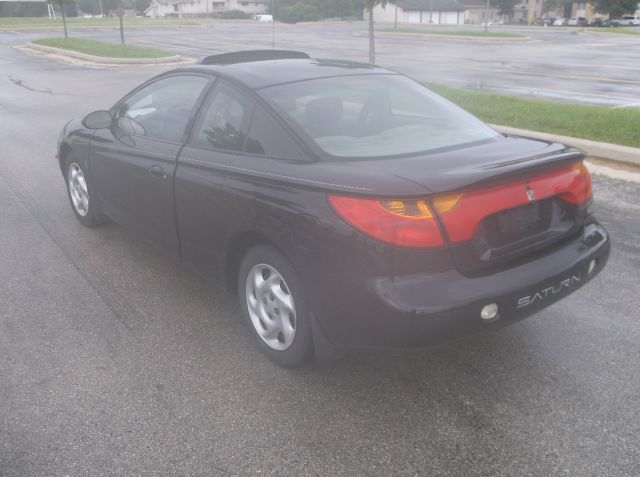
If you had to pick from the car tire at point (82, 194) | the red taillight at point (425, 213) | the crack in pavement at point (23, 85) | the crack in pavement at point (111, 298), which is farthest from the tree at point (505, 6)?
the red taillight at point (425, 213)

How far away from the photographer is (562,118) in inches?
375

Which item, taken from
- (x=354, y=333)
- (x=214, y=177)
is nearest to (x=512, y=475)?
(x=354, y=333)

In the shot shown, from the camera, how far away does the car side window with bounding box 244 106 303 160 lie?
10.6 feet

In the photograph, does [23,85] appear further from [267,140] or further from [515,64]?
[267,140]

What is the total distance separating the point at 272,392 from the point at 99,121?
106 inches

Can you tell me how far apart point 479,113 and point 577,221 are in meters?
7.38

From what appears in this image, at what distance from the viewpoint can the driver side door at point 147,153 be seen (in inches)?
159

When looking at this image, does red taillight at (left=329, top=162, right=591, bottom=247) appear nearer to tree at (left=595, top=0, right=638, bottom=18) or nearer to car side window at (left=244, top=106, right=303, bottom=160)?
car side window at (left=244, top=106, right=303, bottom=160)

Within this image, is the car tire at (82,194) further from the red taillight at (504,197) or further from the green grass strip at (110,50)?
the green grass strip at (110,50)

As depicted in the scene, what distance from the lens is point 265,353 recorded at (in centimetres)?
350

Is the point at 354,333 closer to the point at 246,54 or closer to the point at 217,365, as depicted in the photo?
the point at 217,365

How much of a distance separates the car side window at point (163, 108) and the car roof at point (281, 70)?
127 millimetres

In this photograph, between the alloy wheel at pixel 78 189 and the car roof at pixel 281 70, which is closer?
the car roof at pixel 281 70

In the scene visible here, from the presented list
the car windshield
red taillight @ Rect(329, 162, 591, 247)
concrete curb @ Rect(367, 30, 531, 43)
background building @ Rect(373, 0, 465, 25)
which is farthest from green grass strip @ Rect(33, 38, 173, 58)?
background building @ Rect(373, 0, 465, 25)
